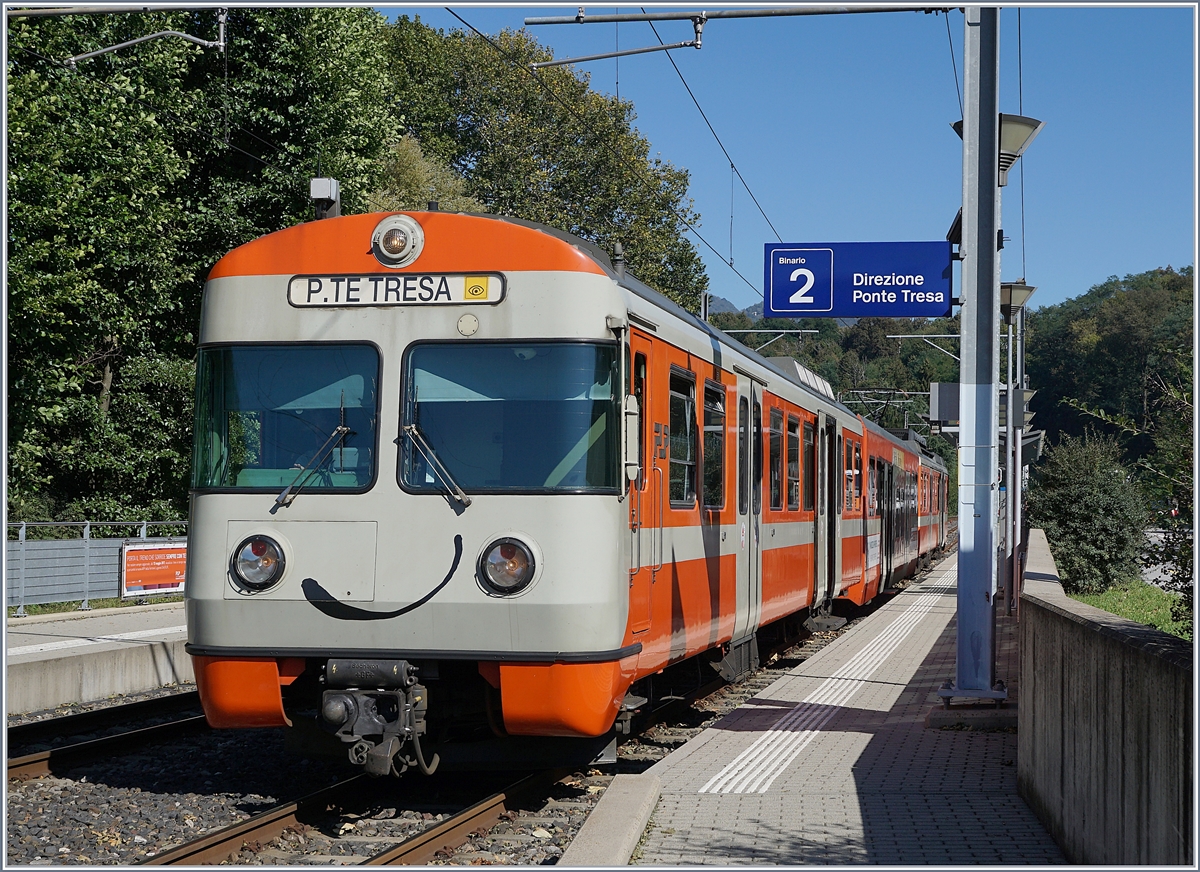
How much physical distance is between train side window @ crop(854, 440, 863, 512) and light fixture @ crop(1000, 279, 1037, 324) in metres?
3.53

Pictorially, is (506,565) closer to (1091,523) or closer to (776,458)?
(776,458)

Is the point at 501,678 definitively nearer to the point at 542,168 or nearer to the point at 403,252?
the point at 403,252

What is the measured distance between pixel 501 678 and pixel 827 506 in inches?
382

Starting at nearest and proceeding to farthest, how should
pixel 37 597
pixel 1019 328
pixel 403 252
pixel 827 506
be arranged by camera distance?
pixel 403 252, pixel 827 506, pixel 37 597, pixel 1019 328

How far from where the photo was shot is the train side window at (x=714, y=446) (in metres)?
9.83

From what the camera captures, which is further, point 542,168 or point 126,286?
point 542,168

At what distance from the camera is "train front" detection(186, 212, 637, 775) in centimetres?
728

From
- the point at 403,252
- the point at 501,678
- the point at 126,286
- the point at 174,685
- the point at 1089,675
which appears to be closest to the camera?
the point at 1089,675

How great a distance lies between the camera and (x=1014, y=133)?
39.7ft

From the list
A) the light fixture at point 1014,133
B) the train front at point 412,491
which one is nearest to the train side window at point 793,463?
the light fixture at point 1014,133

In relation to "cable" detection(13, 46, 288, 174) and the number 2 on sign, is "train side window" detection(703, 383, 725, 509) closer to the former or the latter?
the number 2 on sign

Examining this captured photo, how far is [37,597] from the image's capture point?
61.3 feet

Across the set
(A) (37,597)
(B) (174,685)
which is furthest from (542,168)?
(B) (174,685)

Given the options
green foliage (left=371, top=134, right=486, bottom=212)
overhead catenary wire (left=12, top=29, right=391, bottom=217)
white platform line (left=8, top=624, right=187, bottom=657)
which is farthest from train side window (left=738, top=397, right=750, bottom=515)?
green foliage (left=371, top=134, right=486, bottom=212)
